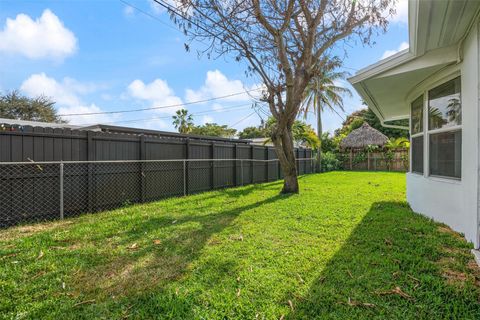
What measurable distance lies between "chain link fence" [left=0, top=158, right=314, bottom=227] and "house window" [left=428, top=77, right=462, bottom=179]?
6082 mm

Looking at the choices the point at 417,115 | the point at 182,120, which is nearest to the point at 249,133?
the point at 182,120

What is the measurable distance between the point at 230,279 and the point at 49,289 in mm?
1703

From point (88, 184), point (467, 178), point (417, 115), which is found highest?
point (417, 115)

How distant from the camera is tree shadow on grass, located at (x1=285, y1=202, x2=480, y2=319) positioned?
2064 millimetres

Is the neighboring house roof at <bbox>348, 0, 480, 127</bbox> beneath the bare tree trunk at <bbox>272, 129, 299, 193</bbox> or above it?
above

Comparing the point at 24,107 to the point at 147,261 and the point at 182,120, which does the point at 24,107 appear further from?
the point at 147,261

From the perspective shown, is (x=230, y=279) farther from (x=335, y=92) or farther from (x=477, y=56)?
(x=335, y=92)

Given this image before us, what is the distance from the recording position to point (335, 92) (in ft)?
66.8

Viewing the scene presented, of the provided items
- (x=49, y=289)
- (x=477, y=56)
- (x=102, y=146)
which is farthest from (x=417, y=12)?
(x=102, y=146)

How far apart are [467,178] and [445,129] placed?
1262 mm

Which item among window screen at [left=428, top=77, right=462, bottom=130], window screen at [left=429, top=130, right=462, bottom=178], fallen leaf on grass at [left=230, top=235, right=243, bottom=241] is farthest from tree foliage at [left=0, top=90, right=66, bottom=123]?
window screen at [left=429, top=130, right=462, bottom=178]

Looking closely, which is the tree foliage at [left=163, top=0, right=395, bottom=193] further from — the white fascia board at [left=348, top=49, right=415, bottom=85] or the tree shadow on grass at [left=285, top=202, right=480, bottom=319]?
the tree shadow on grass at [left=285, top=202, right=480, bottom=319]

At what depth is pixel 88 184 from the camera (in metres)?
5.51

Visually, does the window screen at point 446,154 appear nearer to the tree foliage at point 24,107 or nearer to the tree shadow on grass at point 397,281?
the tree shadow on grass at point 397,281
